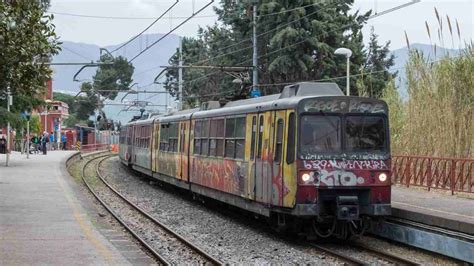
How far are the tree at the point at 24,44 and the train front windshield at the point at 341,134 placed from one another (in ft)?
20.5

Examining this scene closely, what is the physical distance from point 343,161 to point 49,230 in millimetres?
5445

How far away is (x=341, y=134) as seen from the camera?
467 inches

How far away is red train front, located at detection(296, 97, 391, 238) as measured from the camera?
11.5 m

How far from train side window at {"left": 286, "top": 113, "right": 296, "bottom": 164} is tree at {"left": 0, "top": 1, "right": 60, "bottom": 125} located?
232 inches

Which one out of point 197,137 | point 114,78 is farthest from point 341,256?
point 114,78

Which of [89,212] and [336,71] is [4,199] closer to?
[89,212]

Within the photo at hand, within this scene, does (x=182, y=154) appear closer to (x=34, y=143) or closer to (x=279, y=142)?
(x=279, y=142)

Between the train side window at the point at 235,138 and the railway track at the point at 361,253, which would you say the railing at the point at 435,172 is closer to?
the railway track at the point at 361,253

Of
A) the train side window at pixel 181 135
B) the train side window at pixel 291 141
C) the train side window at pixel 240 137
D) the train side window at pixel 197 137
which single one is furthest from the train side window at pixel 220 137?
the train side window at pixel 291 141

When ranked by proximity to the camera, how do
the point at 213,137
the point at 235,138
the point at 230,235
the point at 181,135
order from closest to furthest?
1. the point at 230,235
2. the point at 235,138
3. the point at 213,137
4. the point at 181,135

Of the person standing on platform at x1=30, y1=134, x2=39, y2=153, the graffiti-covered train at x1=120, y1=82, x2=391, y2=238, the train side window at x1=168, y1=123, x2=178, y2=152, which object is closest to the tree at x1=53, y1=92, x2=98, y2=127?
the person standing on platform at x1=30, y1=134, x2=39, y2=153

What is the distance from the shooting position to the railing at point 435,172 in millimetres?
16141

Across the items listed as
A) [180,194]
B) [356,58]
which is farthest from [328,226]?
[356,58]

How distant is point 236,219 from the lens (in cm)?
1597
